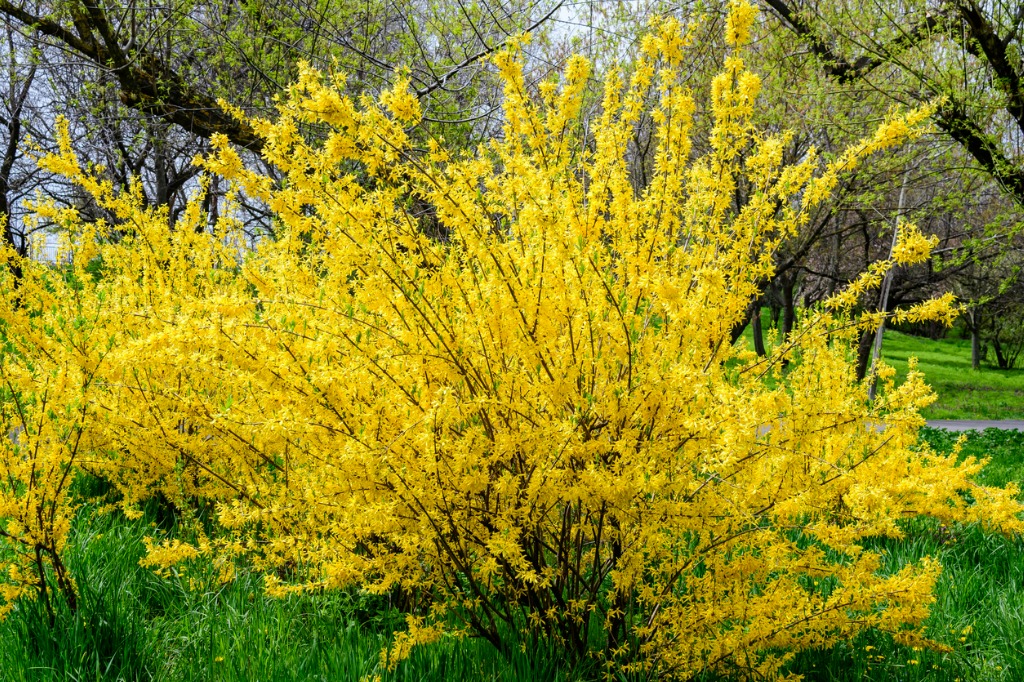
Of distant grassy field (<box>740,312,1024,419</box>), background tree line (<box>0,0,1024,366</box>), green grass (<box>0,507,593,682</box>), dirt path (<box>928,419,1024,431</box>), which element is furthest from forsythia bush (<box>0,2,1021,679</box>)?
dirt path (<box>928,419,1024,431</box>)

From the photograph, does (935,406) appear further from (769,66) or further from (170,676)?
(170,676)

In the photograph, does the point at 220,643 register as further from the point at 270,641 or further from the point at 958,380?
the point at 958,380

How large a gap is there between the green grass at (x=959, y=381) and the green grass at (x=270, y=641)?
5597 mm

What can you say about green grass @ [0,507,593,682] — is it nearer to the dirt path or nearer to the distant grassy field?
the distant grassy field

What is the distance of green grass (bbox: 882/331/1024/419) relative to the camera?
1724 cm

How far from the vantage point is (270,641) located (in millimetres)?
3006

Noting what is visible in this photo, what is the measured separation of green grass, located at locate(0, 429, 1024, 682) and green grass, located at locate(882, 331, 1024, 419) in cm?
560

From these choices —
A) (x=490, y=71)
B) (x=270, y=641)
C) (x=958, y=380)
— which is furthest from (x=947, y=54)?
(x=958, y=380)

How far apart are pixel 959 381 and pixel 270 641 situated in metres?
26.1

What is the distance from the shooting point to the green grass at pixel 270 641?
9.20 ft

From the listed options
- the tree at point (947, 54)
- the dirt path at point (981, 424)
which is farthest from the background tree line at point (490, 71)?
the dirt path at point (981, 424)

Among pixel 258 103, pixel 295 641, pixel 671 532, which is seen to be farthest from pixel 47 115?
pixel 671 532

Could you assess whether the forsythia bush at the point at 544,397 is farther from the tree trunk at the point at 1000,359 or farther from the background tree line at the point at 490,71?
the tree trunk at the point at 1000,359

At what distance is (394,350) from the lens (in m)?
2.69
